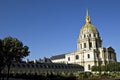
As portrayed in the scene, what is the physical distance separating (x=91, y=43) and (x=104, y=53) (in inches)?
326

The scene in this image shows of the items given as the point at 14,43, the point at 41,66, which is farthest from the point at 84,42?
the point at 14,43

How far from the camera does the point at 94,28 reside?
12319cm

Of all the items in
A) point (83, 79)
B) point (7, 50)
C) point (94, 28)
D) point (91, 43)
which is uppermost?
point (94, 28)

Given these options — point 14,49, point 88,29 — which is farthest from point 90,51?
point 14,49

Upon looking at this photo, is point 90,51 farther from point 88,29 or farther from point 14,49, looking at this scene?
point 14,49

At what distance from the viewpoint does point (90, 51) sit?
381 ft

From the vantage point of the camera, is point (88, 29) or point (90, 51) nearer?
point (90, 51)

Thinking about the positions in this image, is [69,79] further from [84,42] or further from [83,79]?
[84,42]

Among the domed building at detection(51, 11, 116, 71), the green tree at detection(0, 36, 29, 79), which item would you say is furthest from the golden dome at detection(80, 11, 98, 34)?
the green tree at detection(0, 36, 29, 79)

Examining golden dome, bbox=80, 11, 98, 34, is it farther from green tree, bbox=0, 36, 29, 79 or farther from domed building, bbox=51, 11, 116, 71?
green tree, bbox=0, 36, 29, 79

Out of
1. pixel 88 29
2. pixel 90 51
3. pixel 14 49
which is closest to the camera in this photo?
pixel 14 49

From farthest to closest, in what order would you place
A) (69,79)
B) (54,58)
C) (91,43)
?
(54,58) < (91,43) < (69,79)

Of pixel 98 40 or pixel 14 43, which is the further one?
pixel 98 40

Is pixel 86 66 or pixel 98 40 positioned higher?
pixel 98 40
